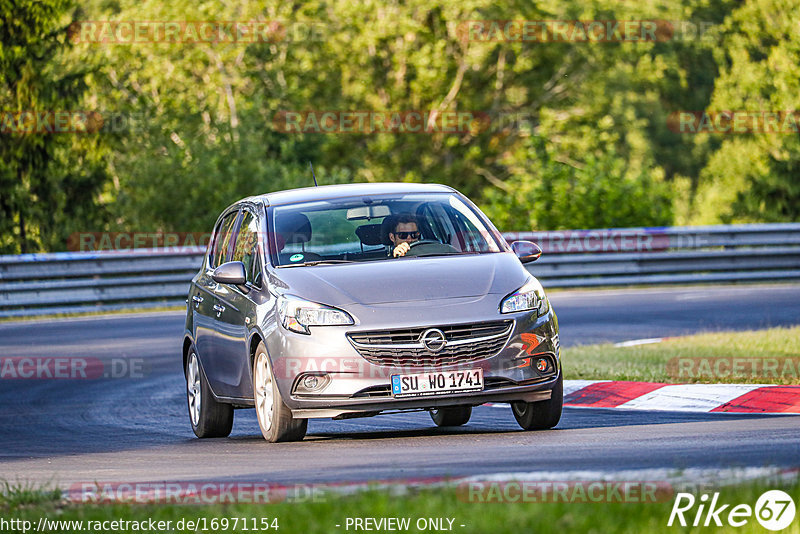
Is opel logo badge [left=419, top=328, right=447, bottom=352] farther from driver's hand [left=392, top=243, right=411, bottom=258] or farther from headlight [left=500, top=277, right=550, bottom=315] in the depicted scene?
driver's hand [left=392, top=243, right=411, bottom=258]

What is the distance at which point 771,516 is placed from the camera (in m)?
5.31

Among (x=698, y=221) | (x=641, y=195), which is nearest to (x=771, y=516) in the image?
(x=641, y=195)

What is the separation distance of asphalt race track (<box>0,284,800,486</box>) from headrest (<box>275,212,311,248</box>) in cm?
138

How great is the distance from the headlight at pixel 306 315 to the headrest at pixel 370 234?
105 centimetres

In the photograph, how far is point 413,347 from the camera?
8812mm

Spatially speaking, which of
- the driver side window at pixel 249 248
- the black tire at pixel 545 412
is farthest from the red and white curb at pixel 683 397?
the driver side window at pixel 249 248

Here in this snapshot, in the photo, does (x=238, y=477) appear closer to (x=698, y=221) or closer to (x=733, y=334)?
(x=733, y=334)

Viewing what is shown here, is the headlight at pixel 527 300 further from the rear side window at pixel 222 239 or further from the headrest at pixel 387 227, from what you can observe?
the rear side window at pixel 222 239

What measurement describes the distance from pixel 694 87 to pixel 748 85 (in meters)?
11.2

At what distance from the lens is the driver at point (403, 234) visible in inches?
391

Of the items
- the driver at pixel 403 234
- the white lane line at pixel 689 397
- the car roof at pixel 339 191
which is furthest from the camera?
the white lane line at pixel 689 397

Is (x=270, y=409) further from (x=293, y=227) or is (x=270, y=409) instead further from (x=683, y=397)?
(x=683, y=397)

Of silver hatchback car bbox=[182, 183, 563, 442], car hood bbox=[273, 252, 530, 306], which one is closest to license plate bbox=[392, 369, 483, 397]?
silver hatchback car bbox=[182, 183, 563, 442]

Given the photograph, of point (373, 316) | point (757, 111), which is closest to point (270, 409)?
point (373, 316)
